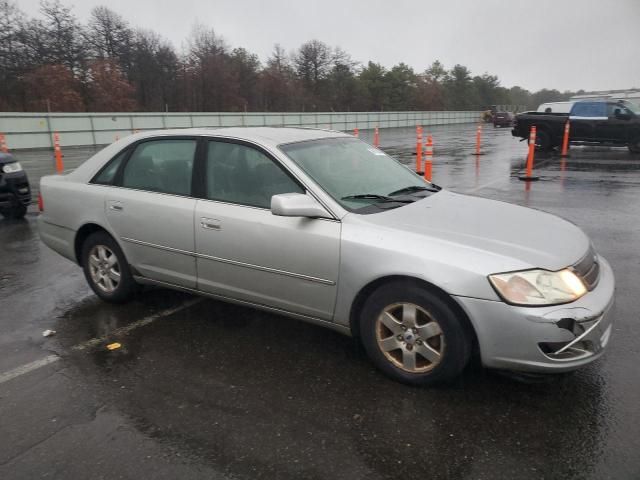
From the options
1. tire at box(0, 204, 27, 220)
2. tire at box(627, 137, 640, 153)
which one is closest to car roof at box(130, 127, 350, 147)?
tire at box(0, 204, 27, 220)

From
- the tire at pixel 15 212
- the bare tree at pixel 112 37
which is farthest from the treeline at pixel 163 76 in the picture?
the tire at pixel 15 212

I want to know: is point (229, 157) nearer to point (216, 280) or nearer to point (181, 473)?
point (216, 280)

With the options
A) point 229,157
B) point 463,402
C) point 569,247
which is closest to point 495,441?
point 463,402

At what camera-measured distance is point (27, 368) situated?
3.46 m

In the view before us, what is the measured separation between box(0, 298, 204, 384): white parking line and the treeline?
27.1m

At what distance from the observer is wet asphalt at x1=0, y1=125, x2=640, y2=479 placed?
2.47 m

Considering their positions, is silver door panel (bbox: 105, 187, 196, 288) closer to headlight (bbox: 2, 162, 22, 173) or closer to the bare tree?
headlight (bbox: 2, 162, 22, 173)

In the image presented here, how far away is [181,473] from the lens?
2416 millimetres

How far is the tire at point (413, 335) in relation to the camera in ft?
9.57

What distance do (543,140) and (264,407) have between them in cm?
1965

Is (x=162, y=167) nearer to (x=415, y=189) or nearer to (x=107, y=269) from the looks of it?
(x=107, y=269)

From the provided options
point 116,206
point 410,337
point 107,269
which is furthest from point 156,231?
point 410,337

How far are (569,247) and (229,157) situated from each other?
2473 millimetres

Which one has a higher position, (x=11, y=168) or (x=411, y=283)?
(x=11, y=168)
